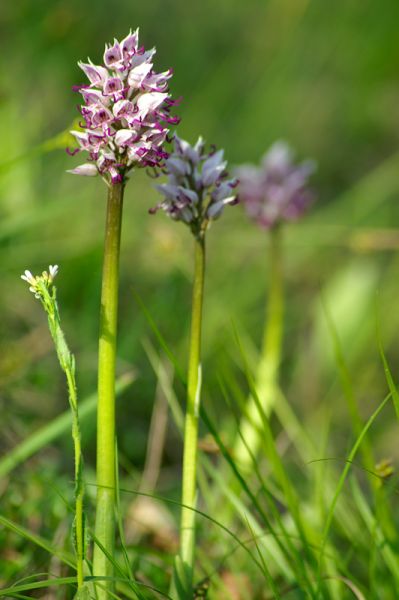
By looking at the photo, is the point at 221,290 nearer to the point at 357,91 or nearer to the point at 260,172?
the point at 260,172

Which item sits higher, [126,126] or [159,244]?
[159,244]

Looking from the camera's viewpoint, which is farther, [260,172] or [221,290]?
[221,290]

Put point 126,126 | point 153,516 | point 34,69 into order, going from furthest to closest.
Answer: point 34,69
point 153,516
point 126,126

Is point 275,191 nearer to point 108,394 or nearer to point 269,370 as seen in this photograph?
point 269,370

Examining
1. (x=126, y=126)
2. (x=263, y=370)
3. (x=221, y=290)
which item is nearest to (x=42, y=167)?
(x=221, y=290)

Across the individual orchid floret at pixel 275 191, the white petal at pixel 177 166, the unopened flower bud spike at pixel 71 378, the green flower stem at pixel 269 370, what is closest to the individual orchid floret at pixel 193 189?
the white petal at pixel 177 166

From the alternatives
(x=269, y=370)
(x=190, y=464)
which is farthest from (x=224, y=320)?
(x=190, y=464)
